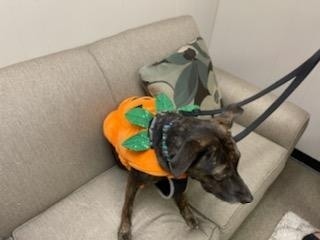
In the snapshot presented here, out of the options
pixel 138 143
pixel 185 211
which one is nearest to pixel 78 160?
pixel 138 143

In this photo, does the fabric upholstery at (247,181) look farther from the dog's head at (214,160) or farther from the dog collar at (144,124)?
the dog collar at (144,124)

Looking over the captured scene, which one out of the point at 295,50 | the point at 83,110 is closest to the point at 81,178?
the point at 83,110

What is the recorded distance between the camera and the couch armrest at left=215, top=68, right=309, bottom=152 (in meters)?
1.69

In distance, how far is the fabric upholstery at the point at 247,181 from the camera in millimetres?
1339

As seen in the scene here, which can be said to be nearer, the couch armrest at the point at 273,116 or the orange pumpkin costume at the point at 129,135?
the orange pumpkin costume at the point at 129,135

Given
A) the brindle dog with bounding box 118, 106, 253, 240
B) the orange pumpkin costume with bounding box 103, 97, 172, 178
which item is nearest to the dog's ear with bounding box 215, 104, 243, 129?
the brindle dog with bounding box 118, 106, 253, 240

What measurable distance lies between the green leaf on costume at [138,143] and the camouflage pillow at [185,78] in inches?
13.4

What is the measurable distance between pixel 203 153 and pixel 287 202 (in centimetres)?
121

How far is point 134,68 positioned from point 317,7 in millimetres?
1169

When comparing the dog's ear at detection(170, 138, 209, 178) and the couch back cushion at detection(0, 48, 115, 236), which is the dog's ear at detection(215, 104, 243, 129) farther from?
the couch back cushion at detection(0, 48, 115, 236)

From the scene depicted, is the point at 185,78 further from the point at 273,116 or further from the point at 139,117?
the point at 273,116

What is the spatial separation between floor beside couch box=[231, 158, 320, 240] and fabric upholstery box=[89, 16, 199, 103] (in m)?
0.96

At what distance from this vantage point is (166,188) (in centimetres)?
130

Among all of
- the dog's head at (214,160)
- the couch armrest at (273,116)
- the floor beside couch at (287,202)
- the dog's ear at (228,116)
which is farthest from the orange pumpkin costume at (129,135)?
the floor beside couch at (287,202)
